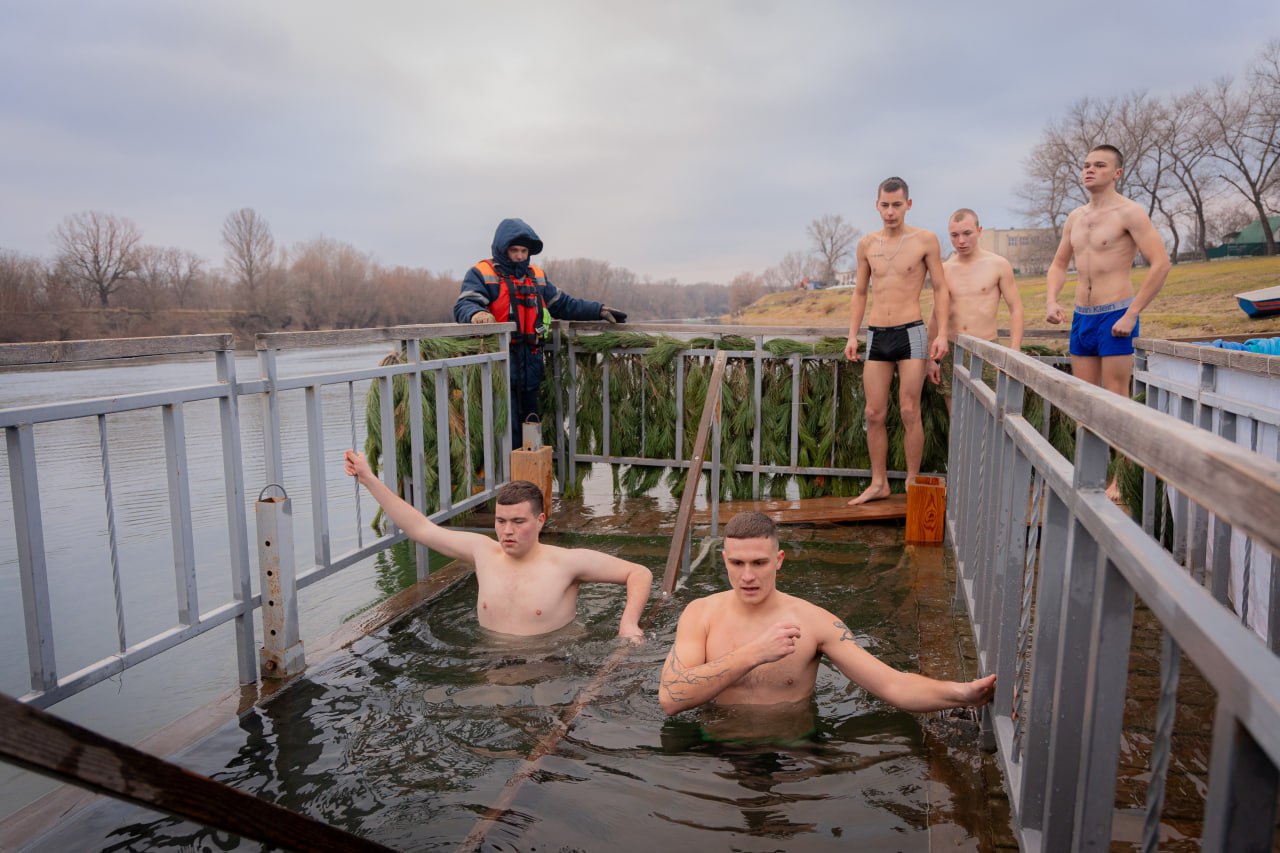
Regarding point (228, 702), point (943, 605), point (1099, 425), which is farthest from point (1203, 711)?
point (228, 702)

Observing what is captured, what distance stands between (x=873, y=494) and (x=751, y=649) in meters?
4.09

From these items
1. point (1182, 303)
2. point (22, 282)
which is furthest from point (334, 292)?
point (1182, 303)

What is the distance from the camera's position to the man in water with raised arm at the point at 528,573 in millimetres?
4176

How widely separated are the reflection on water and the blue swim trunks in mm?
2957

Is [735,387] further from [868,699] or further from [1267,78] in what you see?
[1267,78]

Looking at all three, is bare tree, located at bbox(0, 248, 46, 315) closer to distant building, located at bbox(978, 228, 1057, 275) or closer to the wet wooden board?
the wet wooden board

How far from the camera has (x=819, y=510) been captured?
21.9 ft

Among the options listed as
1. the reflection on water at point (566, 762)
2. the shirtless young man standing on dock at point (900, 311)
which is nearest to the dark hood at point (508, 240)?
the shirtless young man standing on dock at point (900, 311)

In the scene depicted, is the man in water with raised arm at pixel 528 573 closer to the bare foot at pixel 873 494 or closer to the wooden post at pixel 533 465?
the wooden post at pixel 533 465

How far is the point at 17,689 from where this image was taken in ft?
13.8

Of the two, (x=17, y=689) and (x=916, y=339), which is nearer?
(x=17, y=689)

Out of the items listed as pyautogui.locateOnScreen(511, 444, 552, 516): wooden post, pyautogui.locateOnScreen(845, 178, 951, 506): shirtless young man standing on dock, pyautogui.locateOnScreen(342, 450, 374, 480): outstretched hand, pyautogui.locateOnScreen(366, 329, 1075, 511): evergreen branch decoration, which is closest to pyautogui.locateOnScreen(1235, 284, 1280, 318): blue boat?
pyautogui.locateOnScreen(366, 329, 1075, 511): evergreen branch decoration

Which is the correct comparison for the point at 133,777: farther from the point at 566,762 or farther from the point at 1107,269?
the point at 1107,269

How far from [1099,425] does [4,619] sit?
19.0ft
